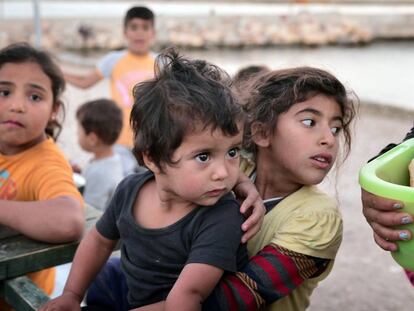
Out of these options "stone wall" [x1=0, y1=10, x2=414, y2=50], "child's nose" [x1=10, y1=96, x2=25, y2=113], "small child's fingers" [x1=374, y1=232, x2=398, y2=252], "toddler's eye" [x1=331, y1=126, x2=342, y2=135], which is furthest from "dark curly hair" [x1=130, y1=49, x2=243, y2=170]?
"stone wall" [x1=0, y1=10, x2=414, y2=50]

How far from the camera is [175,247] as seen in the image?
153cm

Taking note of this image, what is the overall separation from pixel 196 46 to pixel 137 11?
14745 millimetres

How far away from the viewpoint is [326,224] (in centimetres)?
158

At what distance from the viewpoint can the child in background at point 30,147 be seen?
1.96 metres

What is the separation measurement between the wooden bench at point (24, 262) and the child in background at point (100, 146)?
6.27ft

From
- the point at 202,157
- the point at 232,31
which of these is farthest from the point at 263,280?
the point at 232,31

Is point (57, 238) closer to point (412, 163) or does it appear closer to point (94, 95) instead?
point (412, 163)

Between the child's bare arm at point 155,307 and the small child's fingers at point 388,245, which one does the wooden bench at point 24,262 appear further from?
the small child's fingers at point 388,245

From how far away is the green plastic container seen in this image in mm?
1325

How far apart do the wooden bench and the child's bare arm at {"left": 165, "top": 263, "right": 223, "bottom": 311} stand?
56cm

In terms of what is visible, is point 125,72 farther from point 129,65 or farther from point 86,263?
point 86,263

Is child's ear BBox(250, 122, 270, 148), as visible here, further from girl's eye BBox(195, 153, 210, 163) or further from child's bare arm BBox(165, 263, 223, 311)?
child's bare arm BBox(165, 263, 223, 311)

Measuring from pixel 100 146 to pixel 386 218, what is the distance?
3.01 m

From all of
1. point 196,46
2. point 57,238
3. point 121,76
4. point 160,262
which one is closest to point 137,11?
point 121,76
